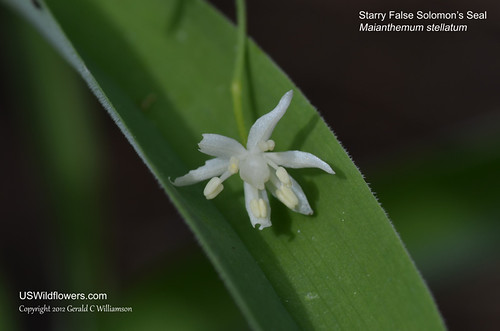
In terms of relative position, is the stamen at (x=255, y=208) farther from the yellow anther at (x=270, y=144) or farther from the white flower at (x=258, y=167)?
the yellow anther at (x=270, y=144)

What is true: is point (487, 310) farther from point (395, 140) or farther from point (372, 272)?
point (372, 272)

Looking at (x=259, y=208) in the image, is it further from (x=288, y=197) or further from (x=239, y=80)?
(x=239, y=80)

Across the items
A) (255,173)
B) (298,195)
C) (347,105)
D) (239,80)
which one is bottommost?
(298,195)

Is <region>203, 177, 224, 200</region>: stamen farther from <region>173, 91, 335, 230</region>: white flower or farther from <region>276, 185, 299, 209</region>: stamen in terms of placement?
<region>276, 185, 299, 209</region>: stamen

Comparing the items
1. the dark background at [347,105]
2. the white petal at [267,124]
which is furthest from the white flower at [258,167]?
the dark background at [347,105]

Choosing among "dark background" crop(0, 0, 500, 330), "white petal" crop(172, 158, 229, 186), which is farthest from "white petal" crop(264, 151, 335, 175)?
"dark background" crop(0, 0, 500, 330)

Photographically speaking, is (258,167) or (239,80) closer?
(258,167)

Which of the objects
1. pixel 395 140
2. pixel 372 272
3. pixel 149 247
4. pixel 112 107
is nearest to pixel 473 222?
pixel 372 272

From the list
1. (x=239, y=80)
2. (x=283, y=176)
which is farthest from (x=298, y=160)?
(x=239, y=80)
